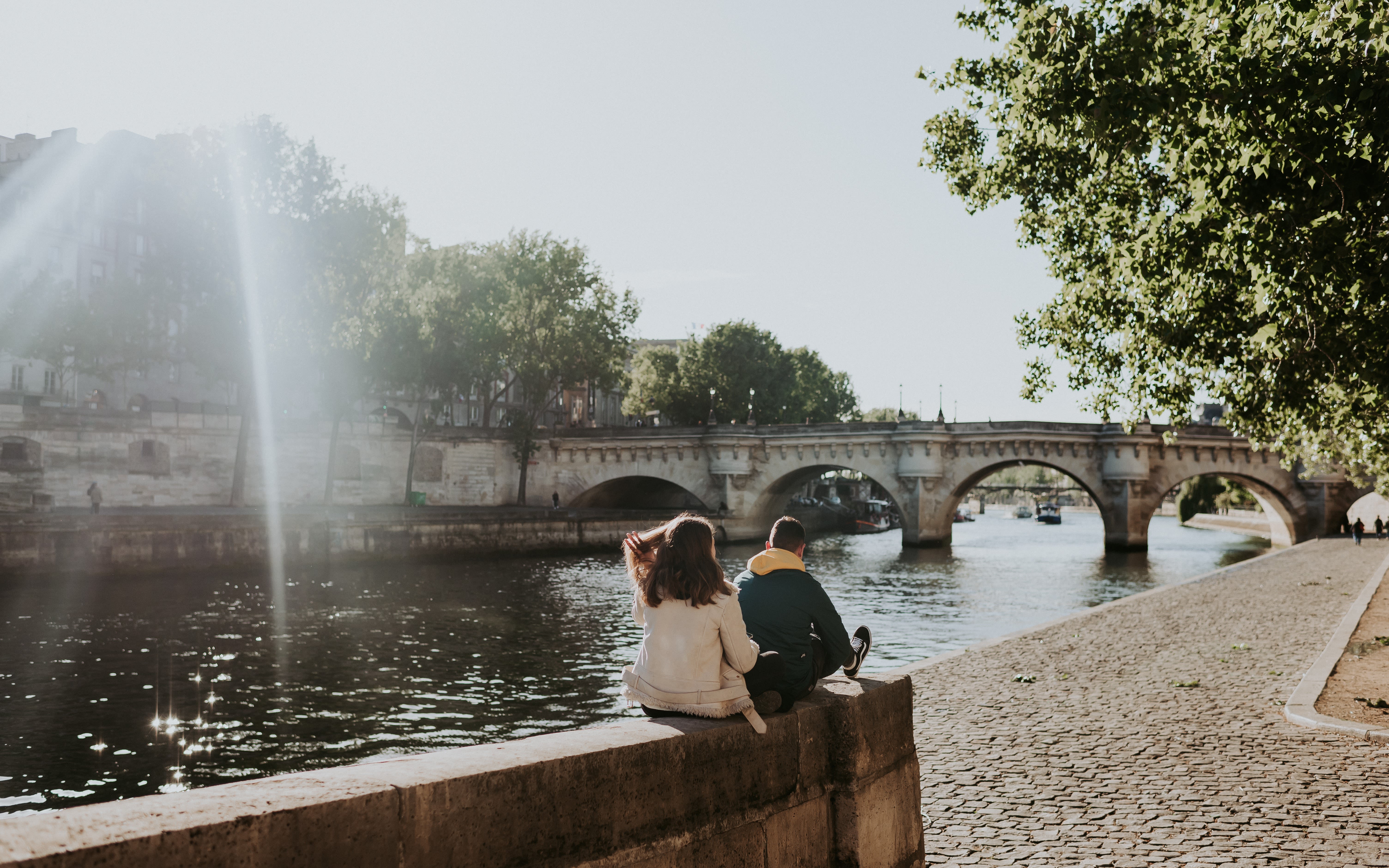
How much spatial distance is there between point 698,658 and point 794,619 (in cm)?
73

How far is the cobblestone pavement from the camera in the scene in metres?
5.64

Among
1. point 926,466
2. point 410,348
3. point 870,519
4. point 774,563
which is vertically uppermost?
point 410,348

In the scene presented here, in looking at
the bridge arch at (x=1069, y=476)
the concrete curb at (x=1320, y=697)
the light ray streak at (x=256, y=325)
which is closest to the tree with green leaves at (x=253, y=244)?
the light ray streak at (x=256, y=325)

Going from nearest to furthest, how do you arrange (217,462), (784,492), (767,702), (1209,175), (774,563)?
(767,702) < (774,563) < (1209,175) < (217,462) < (784,492)

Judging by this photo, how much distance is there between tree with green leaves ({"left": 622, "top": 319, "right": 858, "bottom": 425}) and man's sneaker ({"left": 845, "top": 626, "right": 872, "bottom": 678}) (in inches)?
2368

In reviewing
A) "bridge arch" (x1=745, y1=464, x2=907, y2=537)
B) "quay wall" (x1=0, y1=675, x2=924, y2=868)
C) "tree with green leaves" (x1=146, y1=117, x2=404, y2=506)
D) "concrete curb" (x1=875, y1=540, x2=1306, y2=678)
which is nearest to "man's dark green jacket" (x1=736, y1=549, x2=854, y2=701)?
"quay wall" (x1=0, y1=675, x2=924, y2=868)

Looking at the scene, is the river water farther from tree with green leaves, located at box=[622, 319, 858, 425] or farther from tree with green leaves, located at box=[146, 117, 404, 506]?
tree with green leaves, located at box=[622, 319, 858, 425]

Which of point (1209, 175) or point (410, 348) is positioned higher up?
point (410, 348)

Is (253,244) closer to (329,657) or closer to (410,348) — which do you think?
(410,348)

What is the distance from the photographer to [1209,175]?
361 inches

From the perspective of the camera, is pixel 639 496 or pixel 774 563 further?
pixel 639 496

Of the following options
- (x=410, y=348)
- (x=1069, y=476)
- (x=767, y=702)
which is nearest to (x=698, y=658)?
(x=767, y=702)

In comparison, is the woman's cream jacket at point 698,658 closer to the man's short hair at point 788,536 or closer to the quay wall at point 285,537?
the man's short hair at point 788,536

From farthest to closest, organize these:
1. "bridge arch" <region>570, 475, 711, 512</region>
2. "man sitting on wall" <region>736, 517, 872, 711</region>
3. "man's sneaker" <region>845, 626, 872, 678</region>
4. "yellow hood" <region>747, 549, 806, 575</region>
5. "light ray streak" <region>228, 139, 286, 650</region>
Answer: "bridge arch" <region>570, 475, 711, 512</region> < "light ray streak" <region>228, 139, 286, 650</region> < "man's sneaker" <region>845, 626, 872, 678</region> < "yellow hood" <region>747, 549, 806, 575</region> < "man sitting on wall" <region>736, 517, 872, 711</region>
